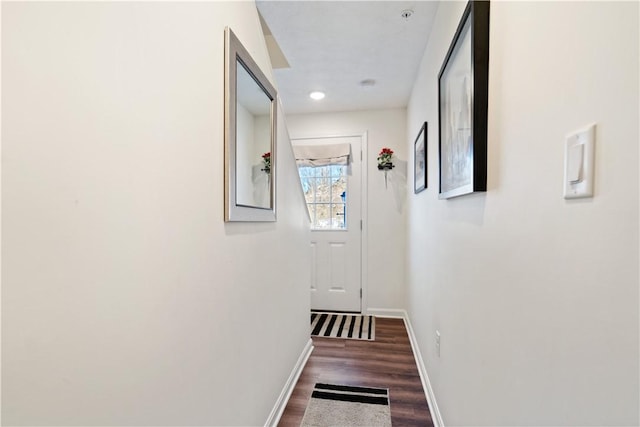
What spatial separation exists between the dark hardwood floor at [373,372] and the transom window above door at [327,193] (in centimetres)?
133

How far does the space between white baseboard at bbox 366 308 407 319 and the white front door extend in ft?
0.50

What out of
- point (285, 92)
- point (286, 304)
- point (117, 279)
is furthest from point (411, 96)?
point (117, 279)

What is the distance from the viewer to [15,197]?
0.49m

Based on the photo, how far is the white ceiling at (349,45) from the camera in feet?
5.99

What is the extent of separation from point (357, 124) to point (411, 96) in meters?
0.74

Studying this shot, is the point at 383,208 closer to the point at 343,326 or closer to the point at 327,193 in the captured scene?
the point at 327,193

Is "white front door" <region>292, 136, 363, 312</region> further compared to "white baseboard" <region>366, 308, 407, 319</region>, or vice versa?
"white front door" <region>292, 136, 363, 312</region>

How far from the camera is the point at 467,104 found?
116cm

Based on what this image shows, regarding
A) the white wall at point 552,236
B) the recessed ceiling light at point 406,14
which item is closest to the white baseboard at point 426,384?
the white wall at point 552,236

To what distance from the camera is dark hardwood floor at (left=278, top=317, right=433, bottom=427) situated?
72.7 inches

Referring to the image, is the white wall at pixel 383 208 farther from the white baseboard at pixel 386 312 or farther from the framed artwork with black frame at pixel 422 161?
the framed artwork with black frame at pixel 422 161

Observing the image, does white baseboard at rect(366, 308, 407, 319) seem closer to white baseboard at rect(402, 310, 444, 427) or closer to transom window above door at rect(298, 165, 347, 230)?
white baseboard at rect(402, 310, 444, 427)

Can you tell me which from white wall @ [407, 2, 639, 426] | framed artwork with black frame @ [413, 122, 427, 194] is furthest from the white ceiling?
white wall @ [407, 2, 639, 426]

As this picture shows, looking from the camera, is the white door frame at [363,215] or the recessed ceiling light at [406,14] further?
the white door frame at [363,215]
